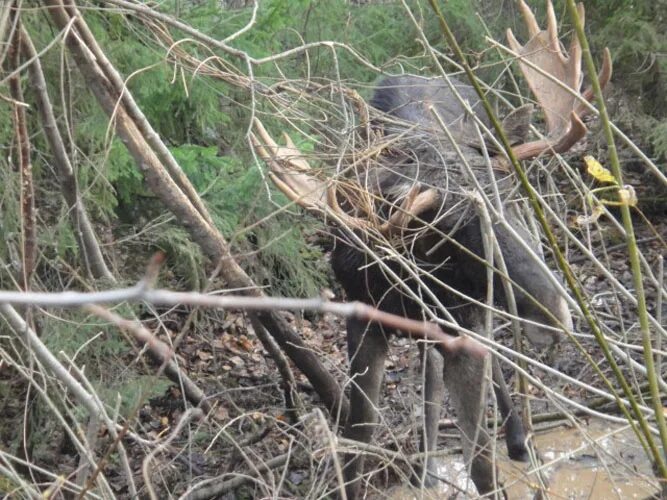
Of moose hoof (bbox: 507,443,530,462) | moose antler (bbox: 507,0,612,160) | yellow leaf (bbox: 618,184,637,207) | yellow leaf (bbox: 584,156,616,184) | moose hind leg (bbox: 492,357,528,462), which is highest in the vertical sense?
yellow leaf (bbox: 618,184,637,207)

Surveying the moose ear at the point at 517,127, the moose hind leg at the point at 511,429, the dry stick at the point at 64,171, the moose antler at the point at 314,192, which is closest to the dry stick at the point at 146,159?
the dry stick at the point at 64,171

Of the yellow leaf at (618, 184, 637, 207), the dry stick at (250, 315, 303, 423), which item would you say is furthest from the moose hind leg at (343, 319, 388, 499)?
the yellow leaf at (618, 184, 637, 207)

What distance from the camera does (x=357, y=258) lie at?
20.7ft

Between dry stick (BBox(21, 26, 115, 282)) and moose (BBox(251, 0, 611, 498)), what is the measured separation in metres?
1.00

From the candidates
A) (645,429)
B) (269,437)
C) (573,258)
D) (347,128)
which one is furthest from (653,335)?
(645,429)

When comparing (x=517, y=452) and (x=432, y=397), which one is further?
(x=517, y=452)

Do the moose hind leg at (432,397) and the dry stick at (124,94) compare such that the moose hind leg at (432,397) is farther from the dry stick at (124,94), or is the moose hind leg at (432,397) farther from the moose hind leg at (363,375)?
the dry stick at (124,94)

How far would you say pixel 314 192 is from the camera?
4938 mm

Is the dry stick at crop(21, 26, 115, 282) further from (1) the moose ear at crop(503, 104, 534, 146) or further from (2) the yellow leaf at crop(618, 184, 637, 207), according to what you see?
(2) the yellow leaf at crop(618, 184, 637, 207)

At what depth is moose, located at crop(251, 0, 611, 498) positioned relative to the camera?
5.15 metres

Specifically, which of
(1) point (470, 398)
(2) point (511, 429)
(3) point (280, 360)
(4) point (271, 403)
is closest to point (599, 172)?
(1) point (470, 398)

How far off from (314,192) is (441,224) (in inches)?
42.3

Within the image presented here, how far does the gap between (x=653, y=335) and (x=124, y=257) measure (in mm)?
3827

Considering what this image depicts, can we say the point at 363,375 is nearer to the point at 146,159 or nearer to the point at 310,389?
the point at 310,389
